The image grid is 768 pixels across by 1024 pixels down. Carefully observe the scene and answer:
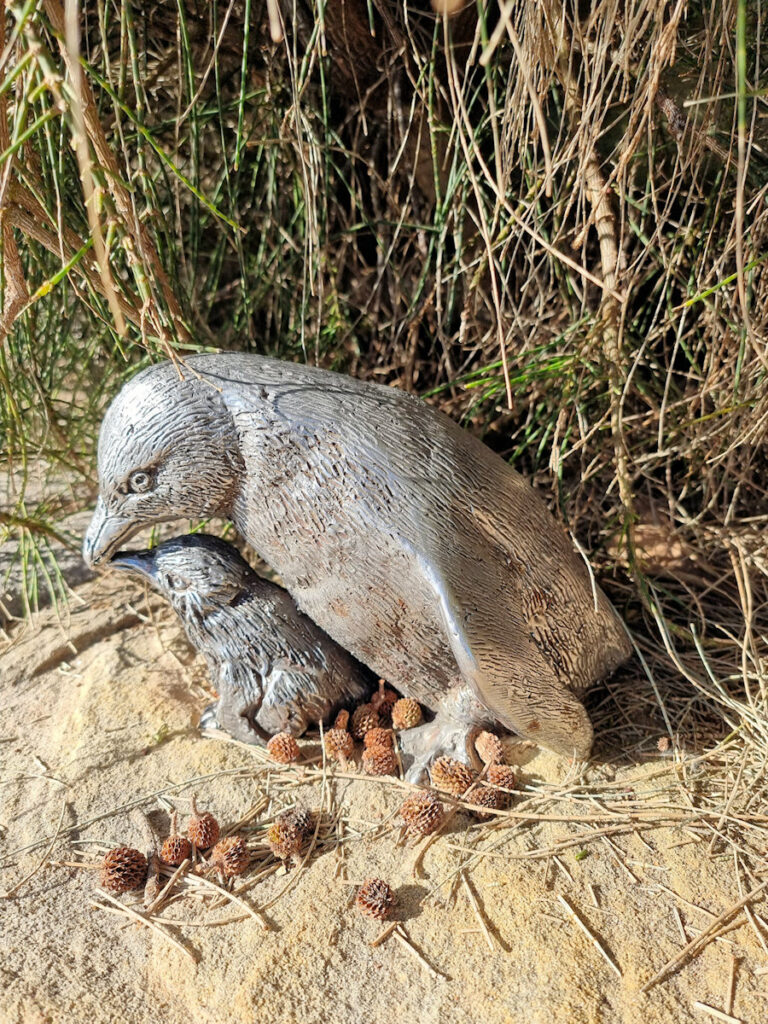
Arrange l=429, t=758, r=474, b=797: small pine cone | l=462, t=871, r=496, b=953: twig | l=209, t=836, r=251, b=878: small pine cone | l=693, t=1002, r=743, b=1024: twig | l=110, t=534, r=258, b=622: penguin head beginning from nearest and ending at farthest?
l=693, t=1002, r=743, b=1024: twig
l=462, t=871, r=496, b=953: twig
l=209, t=836, r=251, b=878: small pine cone
l=429, t=758, r=474, b=797: small pine cone
l=110, t=534, r=258, b=622: penguin head

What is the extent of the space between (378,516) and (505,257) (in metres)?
0.83

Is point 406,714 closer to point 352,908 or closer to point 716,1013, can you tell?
point 352,908

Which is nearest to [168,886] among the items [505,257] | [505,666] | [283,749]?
[283,749]

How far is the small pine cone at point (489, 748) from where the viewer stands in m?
1.39

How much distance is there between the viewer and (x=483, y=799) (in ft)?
4.34

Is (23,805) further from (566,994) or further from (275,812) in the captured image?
(566,994)

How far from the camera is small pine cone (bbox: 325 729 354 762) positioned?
1.44 metres

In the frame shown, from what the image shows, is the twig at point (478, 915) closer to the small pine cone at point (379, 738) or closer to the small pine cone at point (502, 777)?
the small pine cone at point (502, 777)

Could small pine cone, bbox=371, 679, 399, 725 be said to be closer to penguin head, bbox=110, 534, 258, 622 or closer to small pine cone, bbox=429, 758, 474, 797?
small pine cone, bbox=429, 758, 474, 797

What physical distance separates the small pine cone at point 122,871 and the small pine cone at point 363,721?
0.43 meters

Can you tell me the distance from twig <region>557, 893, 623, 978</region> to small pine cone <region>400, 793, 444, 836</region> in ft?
0.71

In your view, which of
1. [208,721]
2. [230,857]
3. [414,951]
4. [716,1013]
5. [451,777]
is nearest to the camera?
[716,1013]

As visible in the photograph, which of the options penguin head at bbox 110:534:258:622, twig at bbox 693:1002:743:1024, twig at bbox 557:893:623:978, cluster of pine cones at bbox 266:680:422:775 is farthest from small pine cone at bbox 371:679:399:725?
twig at bbox 693:1002:743:1024

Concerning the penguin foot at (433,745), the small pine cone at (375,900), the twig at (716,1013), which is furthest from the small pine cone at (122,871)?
the twig at (716,1013)
